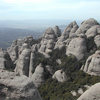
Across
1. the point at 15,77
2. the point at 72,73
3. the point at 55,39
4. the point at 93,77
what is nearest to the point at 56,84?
the point at 72,73

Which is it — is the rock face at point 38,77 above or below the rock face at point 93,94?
below

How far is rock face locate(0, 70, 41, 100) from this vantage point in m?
13.7

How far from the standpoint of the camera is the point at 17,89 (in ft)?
45.4

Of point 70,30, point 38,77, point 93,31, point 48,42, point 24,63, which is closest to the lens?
point 38,77

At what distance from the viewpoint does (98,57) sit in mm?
44594

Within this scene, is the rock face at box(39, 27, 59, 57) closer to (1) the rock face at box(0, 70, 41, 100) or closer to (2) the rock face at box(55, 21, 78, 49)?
(2) the rock face at box(55, 21, 78, 49)

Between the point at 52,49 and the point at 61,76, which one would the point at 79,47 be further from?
the point at 52,49

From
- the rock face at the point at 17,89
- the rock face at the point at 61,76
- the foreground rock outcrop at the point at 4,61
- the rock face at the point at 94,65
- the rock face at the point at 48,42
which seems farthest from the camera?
the rock face at the point at 48,42

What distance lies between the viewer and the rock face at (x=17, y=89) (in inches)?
540

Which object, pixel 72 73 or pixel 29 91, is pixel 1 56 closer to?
pixel 72 73

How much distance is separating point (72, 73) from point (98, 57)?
7.65 meters

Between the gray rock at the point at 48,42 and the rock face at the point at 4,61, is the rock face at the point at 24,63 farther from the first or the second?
the gray rock at the point at 48,42

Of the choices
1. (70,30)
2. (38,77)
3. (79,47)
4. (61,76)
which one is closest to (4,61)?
(38,77)

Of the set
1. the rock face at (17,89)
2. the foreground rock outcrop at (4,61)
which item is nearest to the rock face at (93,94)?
the rock face at (17,89)
